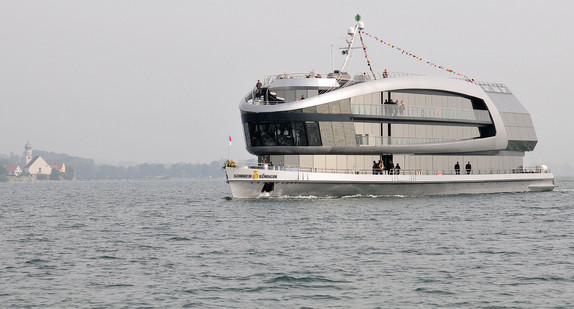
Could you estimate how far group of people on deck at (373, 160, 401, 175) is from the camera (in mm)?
52688

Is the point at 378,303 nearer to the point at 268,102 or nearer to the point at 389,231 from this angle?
the point at 389,231

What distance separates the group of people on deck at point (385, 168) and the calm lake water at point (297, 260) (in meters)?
9.57

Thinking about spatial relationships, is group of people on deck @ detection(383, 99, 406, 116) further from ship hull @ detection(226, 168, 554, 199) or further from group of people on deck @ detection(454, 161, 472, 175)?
group of people on deck @ detection(454, 161, 472, 175)

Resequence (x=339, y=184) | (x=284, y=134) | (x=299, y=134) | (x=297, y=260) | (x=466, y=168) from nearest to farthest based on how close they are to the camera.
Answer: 1. (x=297, y=260)
2. (x=339, y=184)
3. (x=299, y=134)
4. (x=284, y=134)
5. (x=466, y=168)

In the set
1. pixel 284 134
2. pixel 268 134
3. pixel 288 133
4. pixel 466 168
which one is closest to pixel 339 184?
pixel 288 133

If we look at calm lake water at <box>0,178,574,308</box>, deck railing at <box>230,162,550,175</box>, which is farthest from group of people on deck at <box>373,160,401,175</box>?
calm lake water at <box>0,178,574,308</box>

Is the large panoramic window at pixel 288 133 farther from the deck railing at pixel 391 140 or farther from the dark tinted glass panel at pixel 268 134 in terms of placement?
the deck railing at pixel 391 140

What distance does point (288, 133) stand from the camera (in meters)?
50.1

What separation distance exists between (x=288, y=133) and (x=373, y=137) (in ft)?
21.6

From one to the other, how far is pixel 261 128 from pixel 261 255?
24.9 meters

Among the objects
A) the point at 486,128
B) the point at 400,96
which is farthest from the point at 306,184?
the point at 486,128

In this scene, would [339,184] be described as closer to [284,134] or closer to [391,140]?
[284,134]

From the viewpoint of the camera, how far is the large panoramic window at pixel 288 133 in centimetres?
4972

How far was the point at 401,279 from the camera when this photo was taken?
21953 mm
